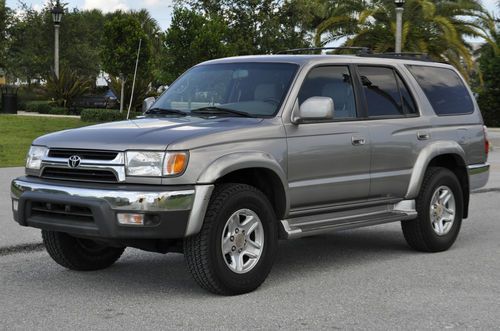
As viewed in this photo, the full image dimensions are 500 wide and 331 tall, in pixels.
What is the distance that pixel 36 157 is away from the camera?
6.53m

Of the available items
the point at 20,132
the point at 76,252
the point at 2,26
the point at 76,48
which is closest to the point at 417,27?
the point at 20,132

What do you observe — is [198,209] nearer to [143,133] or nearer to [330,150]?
[143,133]

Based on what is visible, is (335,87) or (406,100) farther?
(406,100)

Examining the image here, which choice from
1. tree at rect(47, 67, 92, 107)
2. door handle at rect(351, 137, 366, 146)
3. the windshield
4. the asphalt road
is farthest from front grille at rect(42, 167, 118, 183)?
tree at rect(47, 67, 92, 107)

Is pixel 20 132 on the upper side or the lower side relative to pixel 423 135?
lower

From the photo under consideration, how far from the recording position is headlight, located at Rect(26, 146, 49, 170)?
647cm

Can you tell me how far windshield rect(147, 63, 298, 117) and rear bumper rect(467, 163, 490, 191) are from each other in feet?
8.63

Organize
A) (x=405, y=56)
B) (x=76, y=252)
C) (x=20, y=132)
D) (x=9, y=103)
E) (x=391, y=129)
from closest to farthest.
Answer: (x=76, y=252) < (x=391, y=129) < (x=405, y=56) < (x=20, y=132) < (x=9, y=103)

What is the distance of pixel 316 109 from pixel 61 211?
2112 mm

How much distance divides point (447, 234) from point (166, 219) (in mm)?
3560

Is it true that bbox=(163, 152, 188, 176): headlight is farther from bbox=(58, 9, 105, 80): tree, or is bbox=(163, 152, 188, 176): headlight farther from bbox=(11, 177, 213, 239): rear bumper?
bbox=(58, 9, 105, 80): tree

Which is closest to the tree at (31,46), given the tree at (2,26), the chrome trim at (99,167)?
the tree at (2,26)

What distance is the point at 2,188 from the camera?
12.4 meters

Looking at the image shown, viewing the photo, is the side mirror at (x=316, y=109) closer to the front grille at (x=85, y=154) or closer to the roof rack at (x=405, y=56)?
the roof rack at (x=405, y=56)
